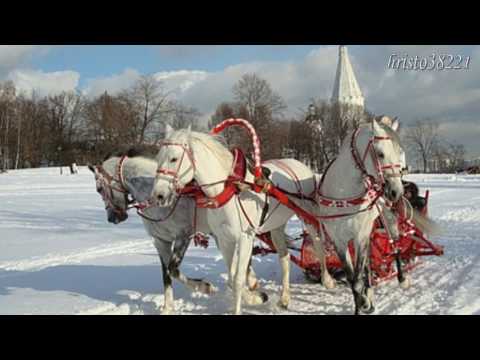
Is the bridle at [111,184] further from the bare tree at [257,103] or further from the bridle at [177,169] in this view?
the bare tree at [257,103]

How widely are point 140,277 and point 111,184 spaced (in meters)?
2.24

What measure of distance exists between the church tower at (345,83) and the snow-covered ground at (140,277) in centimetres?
6793

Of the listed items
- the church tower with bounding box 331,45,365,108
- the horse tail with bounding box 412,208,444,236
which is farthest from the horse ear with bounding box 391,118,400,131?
the church tower with bounding box 331,45,365,108

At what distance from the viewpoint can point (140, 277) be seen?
7.68 m

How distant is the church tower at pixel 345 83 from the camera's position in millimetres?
79519

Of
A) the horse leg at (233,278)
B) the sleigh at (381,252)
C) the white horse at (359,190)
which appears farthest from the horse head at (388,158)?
the sleigh at (381,252)

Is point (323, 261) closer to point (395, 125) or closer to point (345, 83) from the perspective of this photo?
point (395, 125)

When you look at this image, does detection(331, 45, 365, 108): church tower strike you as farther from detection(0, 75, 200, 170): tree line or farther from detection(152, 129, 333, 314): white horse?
detection(152, 129, 333, 314): white horse

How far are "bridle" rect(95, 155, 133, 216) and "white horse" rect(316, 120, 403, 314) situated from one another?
259 cm

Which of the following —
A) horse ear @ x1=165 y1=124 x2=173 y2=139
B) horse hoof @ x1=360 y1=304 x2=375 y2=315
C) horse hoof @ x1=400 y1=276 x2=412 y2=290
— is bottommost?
horse hoof @ x1=400 y1=276 x2=412 y2=290

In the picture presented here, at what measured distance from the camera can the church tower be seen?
79.5 meters

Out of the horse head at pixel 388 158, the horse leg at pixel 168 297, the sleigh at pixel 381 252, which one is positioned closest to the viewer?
the horse head at pixel 388 158

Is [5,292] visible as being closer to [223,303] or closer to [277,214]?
[223,303]
